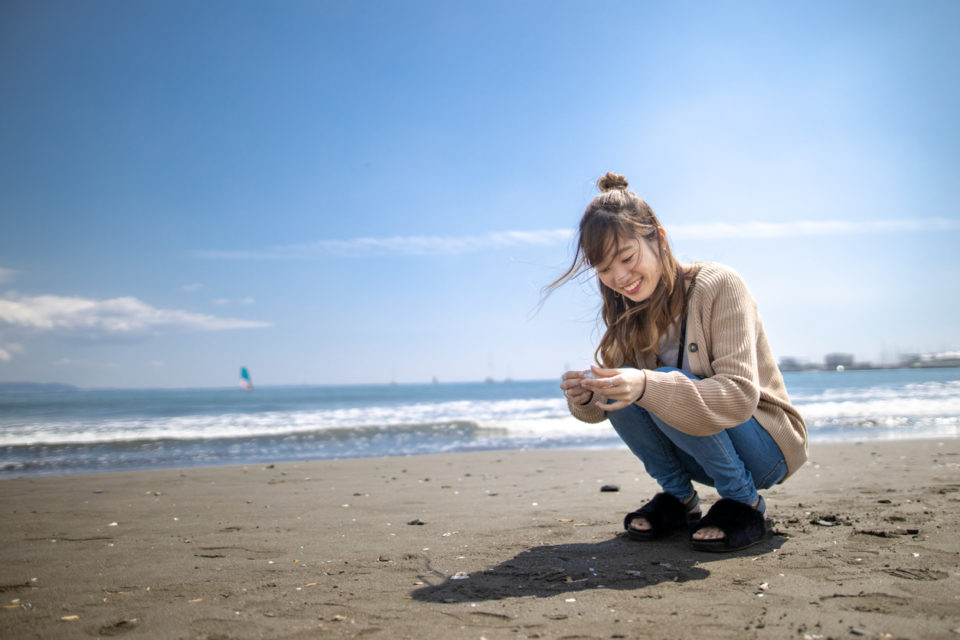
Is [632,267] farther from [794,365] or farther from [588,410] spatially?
[794,365]

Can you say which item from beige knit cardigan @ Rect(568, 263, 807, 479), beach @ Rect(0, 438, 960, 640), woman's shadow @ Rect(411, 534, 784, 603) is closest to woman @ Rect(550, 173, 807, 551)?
beige knit cardigan @ Rect(568, 263, 807, 479)

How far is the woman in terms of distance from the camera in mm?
2121

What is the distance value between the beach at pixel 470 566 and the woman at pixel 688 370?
29 centimetres

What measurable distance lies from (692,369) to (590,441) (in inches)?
288

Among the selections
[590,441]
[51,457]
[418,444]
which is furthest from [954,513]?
[51,457]

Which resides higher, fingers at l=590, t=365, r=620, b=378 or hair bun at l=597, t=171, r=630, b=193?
hair bun at l=597, t=171, r=630, b=193

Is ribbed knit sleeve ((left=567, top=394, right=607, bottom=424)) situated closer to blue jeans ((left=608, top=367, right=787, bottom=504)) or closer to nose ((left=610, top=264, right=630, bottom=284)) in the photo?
blue jeans ((left=608, top=367, right=787, bottom=504))

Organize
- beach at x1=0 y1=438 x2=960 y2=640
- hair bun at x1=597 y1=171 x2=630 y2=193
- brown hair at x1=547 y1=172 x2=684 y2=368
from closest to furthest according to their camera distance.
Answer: beach at x1=0 y1=438 x2=960 y2=640
brown hair at x1=547 y1=172 x2=684 y2=368
hair bun at x1=597 y1=171 x2=630 y2=193

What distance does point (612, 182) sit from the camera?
2.63 m

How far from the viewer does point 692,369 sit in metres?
2.39

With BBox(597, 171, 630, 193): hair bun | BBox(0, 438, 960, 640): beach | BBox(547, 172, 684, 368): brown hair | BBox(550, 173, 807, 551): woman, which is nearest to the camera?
BBox(0, 438, 960, 640): beach

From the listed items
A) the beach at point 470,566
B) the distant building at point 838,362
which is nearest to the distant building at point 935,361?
the distant building at point 838,362

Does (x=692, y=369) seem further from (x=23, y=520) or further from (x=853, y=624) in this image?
(x=23, y=520)

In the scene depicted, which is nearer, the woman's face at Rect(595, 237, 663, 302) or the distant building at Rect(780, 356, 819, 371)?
the woman's face at Rect(595, 237, 663, 302)
